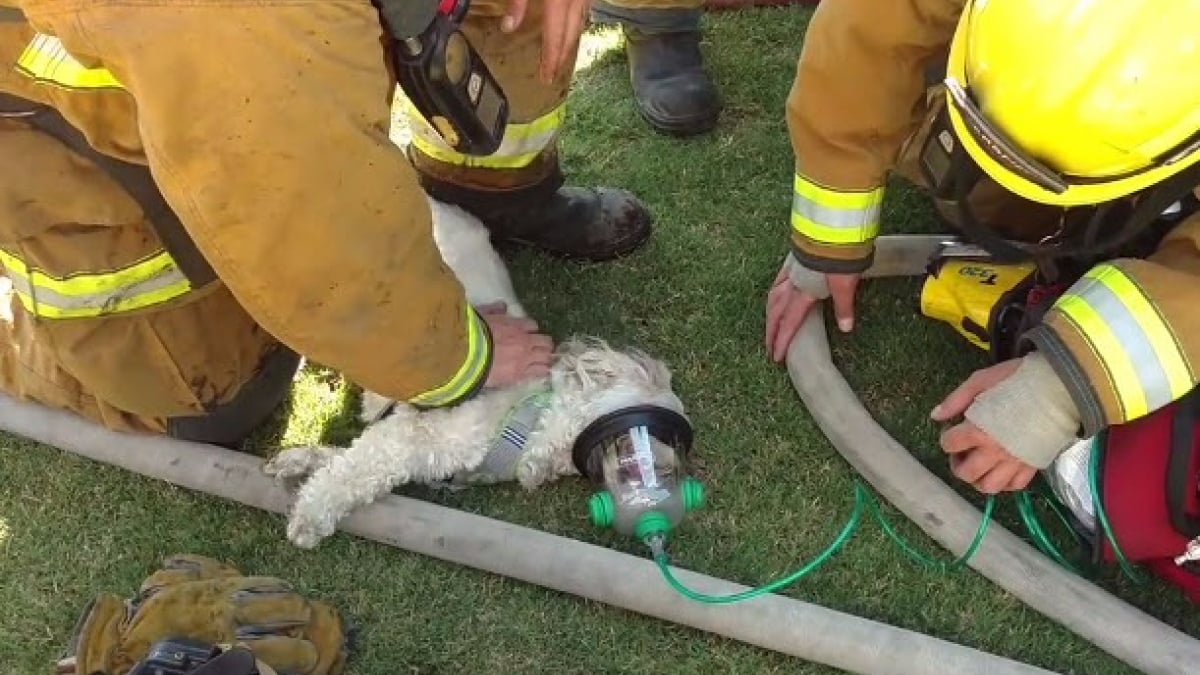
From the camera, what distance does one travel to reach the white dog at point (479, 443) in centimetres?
235

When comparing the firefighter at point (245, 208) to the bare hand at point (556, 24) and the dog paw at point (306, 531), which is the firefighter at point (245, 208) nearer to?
the bare hand at point (556, 24)

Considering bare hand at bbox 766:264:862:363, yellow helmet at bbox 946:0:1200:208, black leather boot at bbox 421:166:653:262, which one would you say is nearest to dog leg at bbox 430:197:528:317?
black leather boot at bbox 421:166:653:262

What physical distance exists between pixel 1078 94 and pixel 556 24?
1077mm

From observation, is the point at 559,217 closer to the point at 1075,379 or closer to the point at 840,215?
the point at 840,215

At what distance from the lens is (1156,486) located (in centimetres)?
206

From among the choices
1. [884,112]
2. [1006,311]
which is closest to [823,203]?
[884,112]

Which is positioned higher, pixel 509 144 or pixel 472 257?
pixel 509 144

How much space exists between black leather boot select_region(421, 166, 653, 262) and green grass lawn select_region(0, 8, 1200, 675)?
51 millimetres

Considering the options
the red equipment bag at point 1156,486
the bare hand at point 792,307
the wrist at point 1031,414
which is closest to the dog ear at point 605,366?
the bare hand at point 792,307

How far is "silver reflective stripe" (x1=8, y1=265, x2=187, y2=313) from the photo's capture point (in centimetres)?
226

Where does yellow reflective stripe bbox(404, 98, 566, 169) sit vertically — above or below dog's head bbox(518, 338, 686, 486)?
above

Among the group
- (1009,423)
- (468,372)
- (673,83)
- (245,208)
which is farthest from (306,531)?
(673,83)

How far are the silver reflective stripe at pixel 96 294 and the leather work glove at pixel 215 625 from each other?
0.52m

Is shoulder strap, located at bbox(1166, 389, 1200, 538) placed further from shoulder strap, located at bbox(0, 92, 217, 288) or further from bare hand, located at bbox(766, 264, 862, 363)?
shoulder strap, located at bbox(0, 92, 217, 288)
